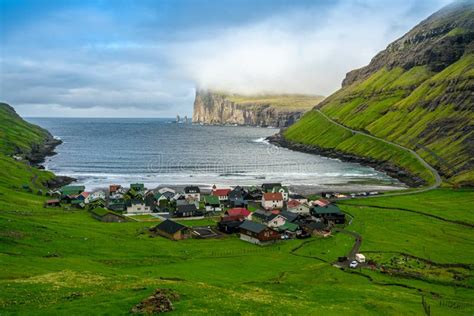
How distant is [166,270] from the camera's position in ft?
199

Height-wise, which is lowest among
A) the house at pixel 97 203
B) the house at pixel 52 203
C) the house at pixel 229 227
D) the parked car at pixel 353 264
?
the parked car at pixel 353 264

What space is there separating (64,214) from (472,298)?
289 ft

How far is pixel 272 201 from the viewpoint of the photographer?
122375 millimetres

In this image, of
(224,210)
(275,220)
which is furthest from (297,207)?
(224,210)

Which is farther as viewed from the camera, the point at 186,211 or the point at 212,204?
the point at 212,204

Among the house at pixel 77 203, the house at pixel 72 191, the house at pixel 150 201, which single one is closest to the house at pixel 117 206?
the house at pixel 150 201

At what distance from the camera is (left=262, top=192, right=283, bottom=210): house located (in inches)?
4803

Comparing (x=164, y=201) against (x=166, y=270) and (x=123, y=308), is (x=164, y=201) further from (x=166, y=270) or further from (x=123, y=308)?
(x=123, y=308)

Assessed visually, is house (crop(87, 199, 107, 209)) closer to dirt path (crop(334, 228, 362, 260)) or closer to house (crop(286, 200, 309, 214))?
house (crop(286, 200, 309, 214))

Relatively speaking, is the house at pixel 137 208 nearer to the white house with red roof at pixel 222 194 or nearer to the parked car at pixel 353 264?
the white house with red roof at pixel 222 194

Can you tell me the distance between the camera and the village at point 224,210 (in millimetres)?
88625

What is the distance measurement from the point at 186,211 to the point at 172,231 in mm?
22783

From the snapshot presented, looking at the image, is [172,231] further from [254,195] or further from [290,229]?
[254,195]

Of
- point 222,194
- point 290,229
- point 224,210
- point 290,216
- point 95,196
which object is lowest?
point 290,229
